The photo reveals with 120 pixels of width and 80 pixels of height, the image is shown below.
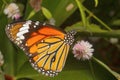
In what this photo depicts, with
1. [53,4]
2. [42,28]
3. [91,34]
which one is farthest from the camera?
[53,4]

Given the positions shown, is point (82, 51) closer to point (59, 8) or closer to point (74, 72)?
point (74, 72)

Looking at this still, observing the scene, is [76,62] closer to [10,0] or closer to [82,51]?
[82,51]

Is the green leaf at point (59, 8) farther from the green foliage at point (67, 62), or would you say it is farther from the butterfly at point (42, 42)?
the butterfly at point (42, 42)

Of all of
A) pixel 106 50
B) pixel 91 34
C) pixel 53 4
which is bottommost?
pixel 106 50

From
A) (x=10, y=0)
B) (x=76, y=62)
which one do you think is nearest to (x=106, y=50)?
(x=76, y=62)

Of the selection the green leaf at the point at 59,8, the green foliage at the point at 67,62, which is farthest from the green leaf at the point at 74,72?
the green leaf at the point at 59,8

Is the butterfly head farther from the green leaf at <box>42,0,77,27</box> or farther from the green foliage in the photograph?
the green leaf at <box>42,0,77,27</box>

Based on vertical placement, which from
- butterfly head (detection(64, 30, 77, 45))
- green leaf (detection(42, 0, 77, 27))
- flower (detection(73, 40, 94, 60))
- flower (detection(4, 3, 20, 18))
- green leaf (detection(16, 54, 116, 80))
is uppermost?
flower (detection(4, 3, 20, 18))

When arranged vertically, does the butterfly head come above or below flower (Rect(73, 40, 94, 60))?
above

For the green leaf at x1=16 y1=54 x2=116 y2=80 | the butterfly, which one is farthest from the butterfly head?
the green leaf at x1=16 y1=54 x2=116 y2=80
